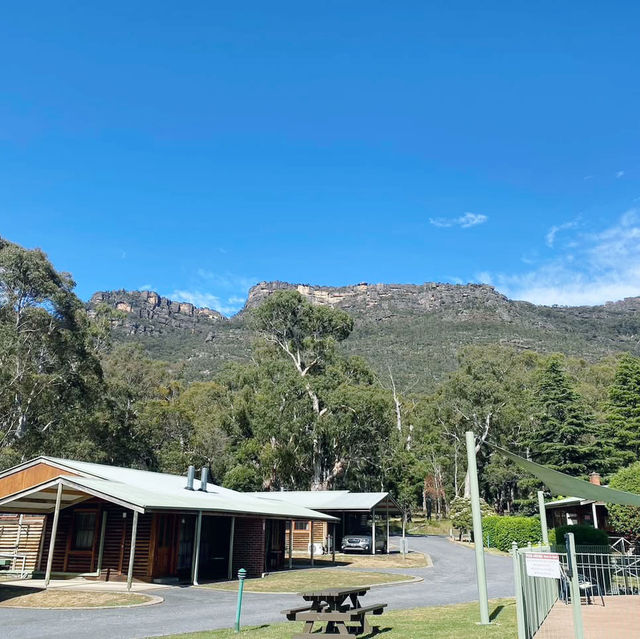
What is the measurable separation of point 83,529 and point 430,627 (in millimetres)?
13745

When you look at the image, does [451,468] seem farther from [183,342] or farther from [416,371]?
[183,342]

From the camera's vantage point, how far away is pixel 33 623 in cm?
1117

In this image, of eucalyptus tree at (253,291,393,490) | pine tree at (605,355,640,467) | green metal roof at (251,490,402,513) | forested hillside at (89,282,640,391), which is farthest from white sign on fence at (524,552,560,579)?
forested hillside at (89,282,640,391)

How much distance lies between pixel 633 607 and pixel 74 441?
36.8 m

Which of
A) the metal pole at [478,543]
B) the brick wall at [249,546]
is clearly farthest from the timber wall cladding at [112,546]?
the metal pole at [478,543]

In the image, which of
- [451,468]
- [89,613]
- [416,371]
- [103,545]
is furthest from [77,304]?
[416,371]

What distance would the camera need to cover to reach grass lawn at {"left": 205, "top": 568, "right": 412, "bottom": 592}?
17780 millimetres

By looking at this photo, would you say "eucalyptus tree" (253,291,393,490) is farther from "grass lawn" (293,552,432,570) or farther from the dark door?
the dark door

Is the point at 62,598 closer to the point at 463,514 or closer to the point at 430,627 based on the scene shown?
the point at 430,627

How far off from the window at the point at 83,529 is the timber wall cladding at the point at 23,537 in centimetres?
208

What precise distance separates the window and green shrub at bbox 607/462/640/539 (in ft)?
56.9

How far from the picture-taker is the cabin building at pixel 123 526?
17922 millimetres

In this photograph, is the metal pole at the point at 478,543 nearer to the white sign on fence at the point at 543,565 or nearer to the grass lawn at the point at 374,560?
the white sign on fence at the point at 543,565

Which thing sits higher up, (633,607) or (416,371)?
(416,371)
